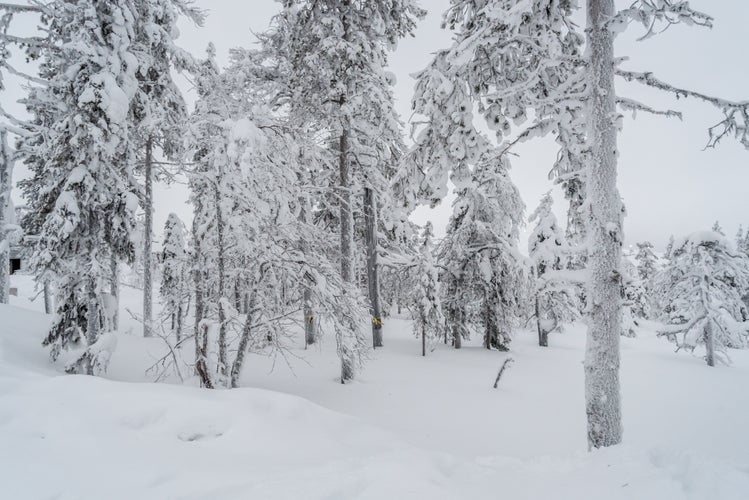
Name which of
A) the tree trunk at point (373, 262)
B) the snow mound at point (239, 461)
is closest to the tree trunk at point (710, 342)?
the tree trunk at point (373, 262)

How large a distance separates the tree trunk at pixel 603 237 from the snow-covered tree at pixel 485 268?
524 inches

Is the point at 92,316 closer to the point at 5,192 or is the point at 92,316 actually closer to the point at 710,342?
the point at 5,192

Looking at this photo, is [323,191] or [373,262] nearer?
[323,191]

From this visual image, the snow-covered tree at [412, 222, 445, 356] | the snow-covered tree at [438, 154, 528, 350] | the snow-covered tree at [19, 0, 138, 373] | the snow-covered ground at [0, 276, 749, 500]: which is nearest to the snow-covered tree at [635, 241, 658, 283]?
the snow-covered tree at [438, 154, 528, 350]

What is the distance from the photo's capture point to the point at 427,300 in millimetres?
17297

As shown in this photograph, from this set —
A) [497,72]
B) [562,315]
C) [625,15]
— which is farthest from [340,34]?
[562,315]

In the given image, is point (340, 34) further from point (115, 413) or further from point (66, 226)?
point (115, 413)

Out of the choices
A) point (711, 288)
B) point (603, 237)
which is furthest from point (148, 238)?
point (711, 288)

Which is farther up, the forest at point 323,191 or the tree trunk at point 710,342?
the forest at point 323,191

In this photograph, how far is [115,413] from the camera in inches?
166

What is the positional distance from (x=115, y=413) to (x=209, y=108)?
7.07m

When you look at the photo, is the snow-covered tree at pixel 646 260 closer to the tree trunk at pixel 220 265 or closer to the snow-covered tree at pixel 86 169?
the tree trunk at pixel 220 265

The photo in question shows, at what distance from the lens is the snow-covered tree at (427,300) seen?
56.3ft

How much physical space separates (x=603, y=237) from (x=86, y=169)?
35.4 ft
